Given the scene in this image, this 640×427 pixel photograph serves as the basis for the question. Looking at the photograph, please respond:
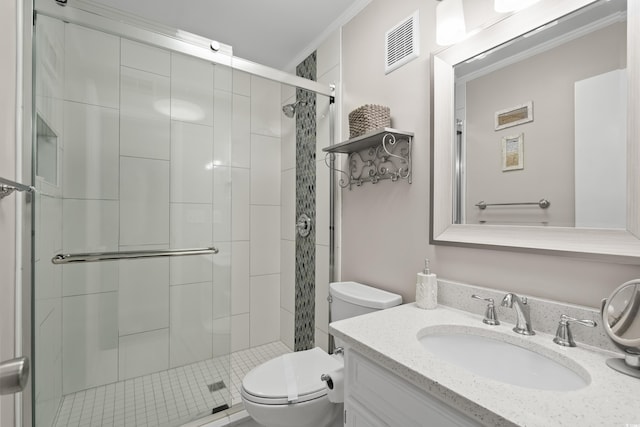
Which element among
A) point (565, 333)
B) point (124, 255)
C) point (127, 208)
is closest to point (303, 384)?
point (565, 333)

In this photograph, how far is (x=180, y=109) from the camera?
157 cm

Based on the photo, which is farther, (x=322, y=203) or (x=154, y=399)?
(x=322, y=203)

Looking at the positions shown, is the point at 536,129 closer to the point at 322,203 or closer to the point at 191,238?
the point at 322,203

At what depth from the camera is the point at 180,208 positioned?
5.23 feet

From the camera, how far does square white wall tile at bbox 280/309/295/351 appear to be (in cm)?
248

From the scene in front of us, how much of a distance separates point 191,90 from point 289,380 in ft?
5.02

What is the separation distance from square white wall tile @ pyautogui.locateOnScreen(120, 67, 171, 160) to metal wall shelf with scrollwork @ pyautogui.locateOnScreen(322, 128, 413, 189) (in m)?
0.89

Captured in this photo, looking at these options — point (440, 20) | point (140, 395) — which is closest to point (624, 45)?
point (440, 20)

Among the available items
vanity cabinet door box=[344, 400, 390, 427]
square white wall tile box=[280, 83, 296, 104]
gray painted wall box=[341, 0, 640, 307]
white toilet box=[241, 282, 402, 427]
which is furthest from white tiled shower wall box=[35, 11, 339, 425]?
vanity cabinet door box=[344, 400, 390, 427]

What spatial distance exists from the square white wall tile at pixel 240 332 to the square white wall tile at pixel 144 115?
1479 millimetres

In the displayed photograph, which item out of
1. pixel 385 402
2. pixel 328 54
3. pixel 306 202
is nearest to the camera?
pixel 385 402

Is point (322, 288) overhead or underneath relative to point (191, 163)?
underneath

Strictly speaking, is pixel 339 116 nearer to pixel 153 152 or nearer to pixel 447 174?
pixel 447 174

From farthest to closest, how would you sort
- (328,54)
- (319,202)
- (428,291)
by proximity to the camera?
(319,202) → (328,54) → (428,291)
